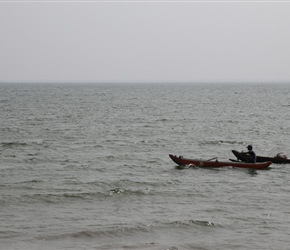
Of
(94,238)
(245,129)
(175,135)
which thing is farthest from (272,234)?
(245,129)

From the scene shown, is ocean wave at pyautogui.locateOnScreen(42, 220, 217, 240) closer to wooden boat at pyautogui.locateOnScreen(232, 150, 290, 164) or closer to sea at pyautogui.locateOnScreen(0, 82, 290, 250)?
sea at pyautogui.locateOnScreen(0, 82, 290, 250)

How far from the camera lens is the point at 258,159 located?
31.0 m

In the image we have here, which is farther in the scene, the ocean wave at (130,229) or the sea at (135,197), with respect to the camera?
the ocean wave at (130,229)

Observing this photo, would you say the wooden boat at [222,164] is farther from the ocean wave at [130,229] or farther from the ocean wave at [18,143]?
the ocean wave at [18,143]

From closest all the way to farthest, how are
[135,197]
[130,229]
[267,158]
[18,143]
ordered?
[130,229], [135,197], [267,158], [18,143]

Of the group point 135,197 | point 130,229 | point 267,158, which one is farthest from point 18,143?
point 130,229

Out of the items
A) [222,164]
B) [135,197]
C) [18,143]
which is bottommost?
[18,143]

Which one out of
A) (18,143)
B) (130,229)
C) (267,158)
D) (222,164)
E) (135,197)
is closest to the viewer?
(130,229)

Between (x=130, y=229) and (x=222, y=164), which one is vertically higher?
(x=222, y=164)

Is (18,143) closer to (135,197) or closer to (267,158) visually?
(267,158)

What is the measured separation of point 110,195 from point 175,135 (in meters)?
25.4

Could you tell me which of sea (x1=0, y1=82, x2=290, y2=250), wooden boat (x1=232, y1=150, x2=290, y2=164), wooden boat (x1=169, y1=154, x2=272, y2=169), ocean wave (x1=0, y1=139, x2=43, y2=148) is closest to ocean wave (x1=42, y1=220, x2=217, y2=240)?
sea (x1=0, y1=82, x2=290, y2=250)

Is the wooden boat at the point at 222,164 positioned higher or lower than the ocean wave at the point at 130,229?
higher

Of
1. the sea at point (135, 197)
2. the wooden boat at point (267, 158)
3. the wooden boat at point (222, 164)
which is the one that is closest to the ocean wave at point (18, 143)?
the sea at point (135, 197)
